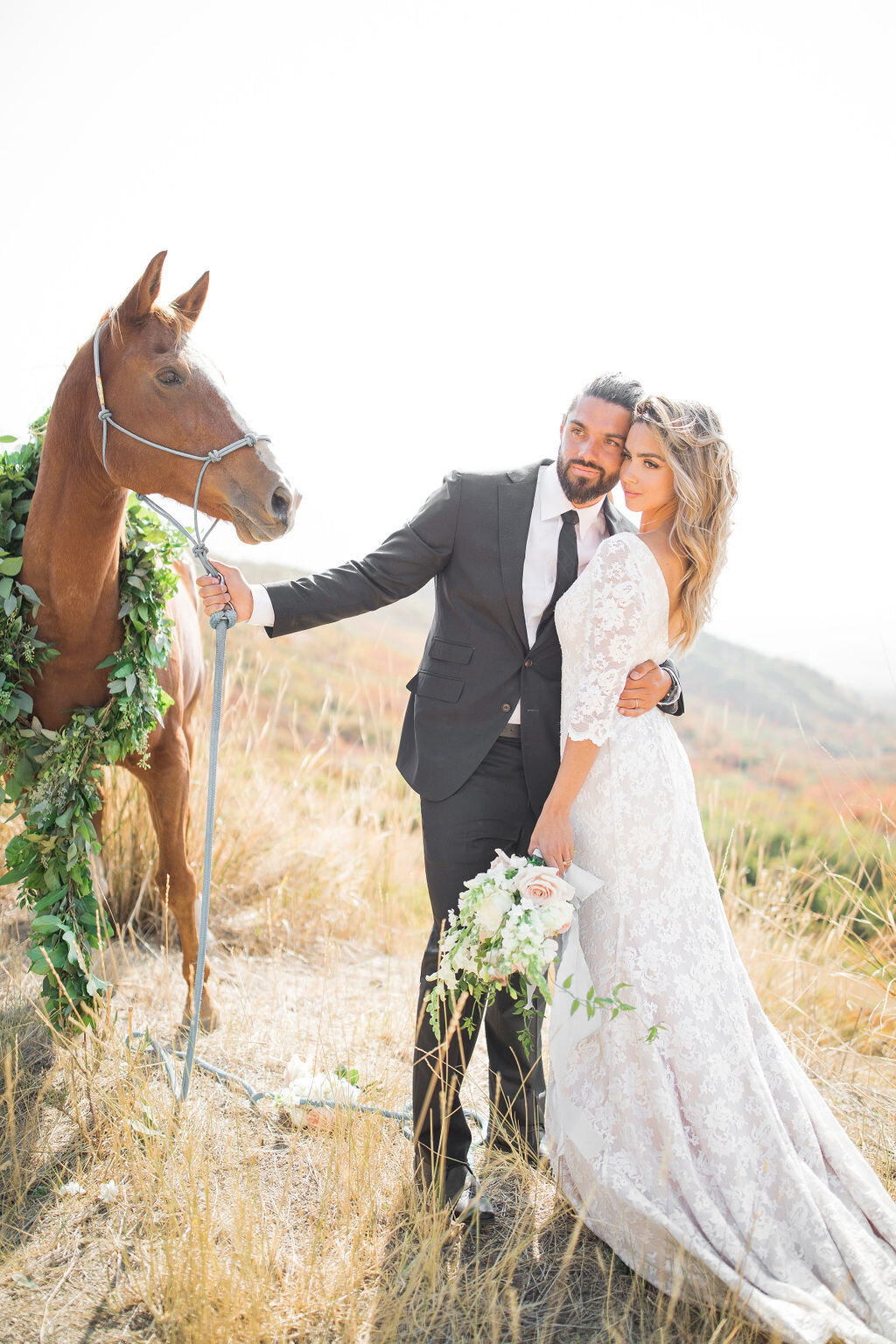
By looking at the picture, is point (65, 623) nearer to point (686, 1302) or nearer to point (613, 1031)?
point (613, 1031)

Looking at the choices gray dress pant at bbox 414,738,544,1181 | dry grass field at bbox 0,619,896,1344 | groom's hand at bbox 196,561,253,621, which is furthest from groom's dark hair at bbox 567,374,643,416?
dry grass field at bbox 0,619,896,1344

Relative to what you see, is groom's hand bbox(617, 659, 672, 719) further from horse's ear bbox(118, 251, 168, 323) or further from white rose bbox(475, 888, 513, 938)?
horse's ear bbox(118, 251, 168, 323)

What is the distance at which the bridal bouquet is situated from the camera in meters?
2.03

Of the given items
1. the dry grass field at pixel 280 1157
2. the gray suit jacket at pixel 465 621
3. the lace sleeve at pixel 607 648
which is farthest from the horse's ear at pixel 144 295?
the dry grass field at pixel 280 1157

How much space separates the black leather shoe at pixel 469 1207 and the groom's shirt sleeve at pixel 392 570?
1668mm

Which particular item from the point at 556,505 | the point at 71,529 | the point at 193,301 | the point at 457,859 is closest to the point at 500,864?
the point at 457,859

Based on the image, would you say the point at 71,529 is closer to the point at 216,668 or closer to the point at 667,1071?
the point at 216,668

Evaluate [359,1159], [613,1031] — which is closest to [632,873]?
[613,1031]

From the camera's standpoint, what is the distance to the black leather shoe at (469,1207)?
2.42 m

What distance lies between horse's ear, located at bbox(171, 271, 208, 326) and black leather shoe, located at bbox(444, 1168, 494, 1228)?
2.74 meters

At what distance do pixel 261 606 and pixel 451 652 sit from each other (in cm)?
57

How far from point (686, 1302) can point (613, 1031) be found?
2.01 feet

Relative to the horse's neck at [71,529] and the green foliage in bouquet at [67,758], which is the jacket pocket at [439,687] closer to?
the green foliage in bouquet at [67,758]

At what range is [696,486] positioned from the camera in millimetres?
2312
